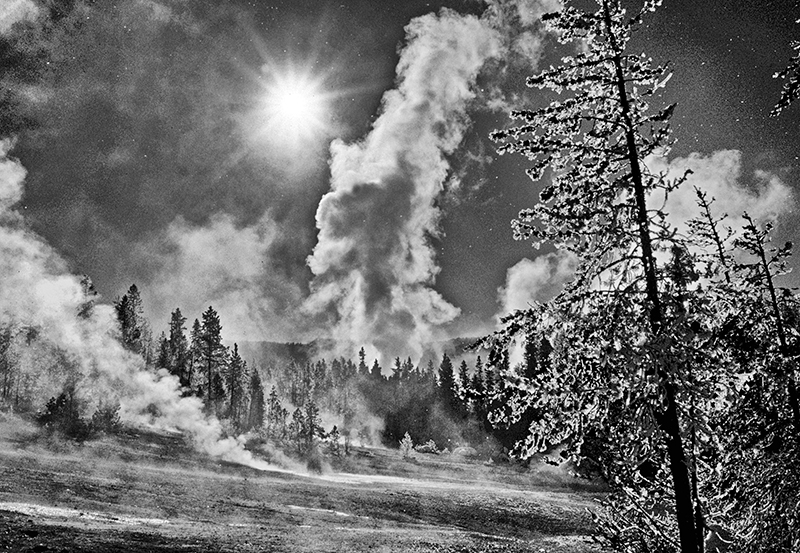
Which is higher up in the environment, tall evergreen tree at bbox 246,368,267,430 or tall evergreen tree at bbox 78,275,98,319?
tall evergreen tree at bbox 78,275,98,319

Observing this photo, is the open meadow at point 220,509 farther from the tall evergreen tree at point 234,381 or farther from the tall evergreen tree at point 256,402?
the tall evergreen tree at point 256,402

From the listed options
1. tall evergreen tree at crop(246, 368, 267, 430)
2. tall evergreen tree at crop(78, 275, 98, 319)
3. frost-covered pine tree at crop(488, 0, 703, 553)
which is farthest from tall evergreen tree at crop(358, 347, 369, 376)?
frost-covered pine tree at crop(488, 0, 703, 553)

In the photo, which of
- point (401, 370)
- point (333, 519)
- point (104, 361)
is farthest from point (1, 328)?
point (401, 370)

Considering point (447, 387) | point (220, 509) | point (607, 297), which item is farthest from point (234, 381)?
point (607, 297)

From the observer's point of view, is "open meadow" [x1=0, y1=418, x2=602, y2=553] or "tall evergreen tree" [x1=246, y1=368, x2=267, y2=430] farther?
"tall evergreen tree" [x1=246, y1=368, x2=267, y2=430]

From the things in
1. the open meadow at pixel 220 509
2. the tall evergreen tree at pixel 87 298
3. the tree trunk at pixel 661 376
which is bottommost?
the open meadow at pixel 220 509

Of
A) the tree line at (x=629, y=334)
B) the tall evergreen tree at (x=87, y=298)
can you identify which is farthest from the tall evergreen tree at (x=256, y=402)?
the tree line at (x=629, y=334)

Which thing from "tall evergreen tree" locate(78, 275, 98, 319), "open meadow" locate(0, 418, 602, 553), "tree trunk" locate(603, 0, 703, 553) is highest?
"tall evergreen tree" locate(78, 275, 98, 319)

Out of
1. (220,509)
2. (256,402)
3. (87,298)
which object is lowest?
(220,509)

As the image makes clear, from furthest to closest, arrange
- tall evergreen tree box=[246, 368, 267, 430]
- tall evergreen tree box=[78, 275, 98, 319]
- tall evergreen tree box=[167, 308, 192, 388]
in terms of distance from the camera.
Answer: tall evergreen tree box=[246, 368, 267, 430]
tall evergreen tree box=[167, 308, 192, 388]
tall evergreen tree box=[78, 275, 98, 319]

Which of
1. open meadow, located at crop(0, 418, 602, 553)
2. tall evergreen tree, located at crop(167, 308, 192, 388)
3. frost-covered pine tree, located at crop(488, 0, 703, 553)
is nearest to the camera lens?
frost-covered pine tree, located at crop(488, 0, 703, 553)

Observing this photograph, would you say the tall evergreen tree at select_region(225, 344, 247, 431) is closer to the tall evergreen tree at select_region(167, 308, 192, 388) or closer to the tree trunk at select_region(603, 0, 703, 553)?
the tall evergreen tree at select_region(167, 308, 192, 388)

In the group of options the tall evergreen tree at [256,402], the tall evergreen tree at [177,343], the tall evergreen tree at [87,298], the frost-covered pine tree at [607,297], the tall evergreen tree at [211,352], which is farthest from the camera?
the tall evergreen tree at [256,402]

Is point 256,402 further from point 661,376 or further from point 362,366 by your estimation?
point 661,376
